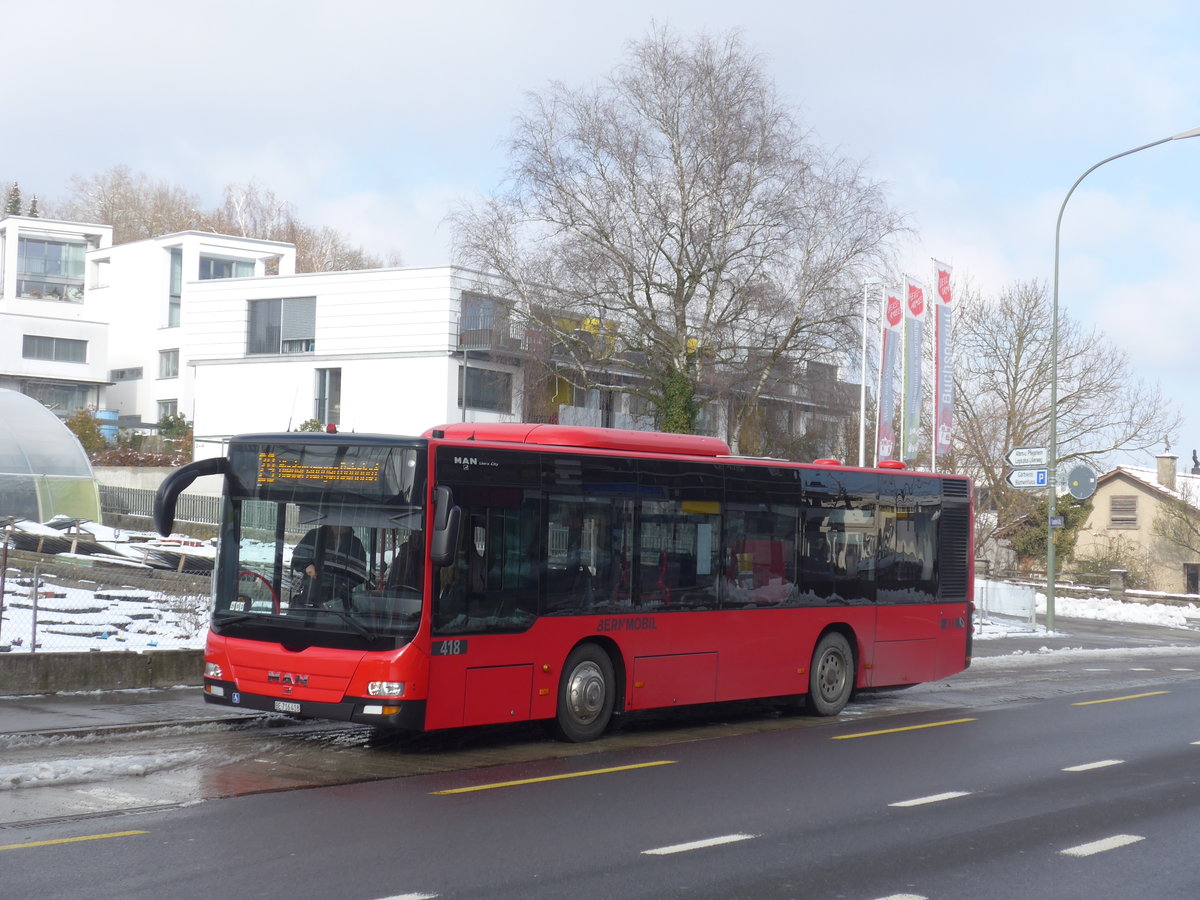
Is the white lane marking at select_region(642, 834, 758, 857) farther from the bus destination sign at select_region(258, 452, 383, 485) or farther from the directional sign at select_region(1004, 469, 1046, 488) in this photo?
the directional sign at select_region(1004, 469, 1046, 488)

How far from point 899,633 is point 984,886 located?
9573 millimetres

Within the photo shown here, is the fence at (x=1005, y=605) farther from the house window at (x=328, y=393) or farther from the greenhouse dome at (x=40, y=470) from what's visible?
the house window at (x=328, y=393)

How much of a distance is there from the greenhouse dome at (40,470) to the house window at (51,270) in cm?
5139

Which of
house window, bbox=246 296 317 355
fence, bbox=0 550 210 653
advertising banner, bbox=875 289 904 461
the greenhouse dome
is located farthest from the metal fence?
advertising banner, bbox=875 289 904 461

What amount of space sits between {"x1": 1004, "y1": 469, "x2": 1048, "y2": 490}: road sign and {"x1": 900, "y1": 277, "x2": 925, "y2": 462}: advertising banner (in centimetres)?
230

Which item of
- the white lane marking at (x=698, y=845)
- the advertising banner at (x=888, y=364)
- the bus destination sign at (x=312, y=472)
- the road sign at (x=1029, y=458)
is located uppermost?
the advertising banner at (x=888, y=364)

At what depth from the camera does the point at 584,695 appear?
12.9 metres

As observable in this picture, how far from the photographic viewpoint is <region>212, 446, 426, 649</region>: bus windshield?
11398 millimetres

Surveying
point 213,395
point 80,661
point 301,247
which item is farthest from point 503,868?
point 301,247

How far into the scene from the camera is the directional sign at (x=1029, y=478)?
98.6 ft

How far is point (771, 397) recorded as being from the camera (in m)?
37.6

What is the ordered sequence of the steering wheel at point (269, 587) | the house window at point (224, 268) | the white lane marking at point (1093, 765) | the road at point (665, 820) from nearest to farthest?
the road at point (665, 820)
the steering wheel at point (269, 587)
the white lane marking at point (1093, 765)
the house window at point (224, 268)

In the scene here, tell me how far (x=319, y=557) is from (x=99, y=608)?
9562mm

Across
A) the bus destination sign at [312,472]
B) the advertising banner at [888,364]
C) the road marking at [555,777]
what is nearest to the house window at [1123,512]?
the advertising banner at [888,364]
